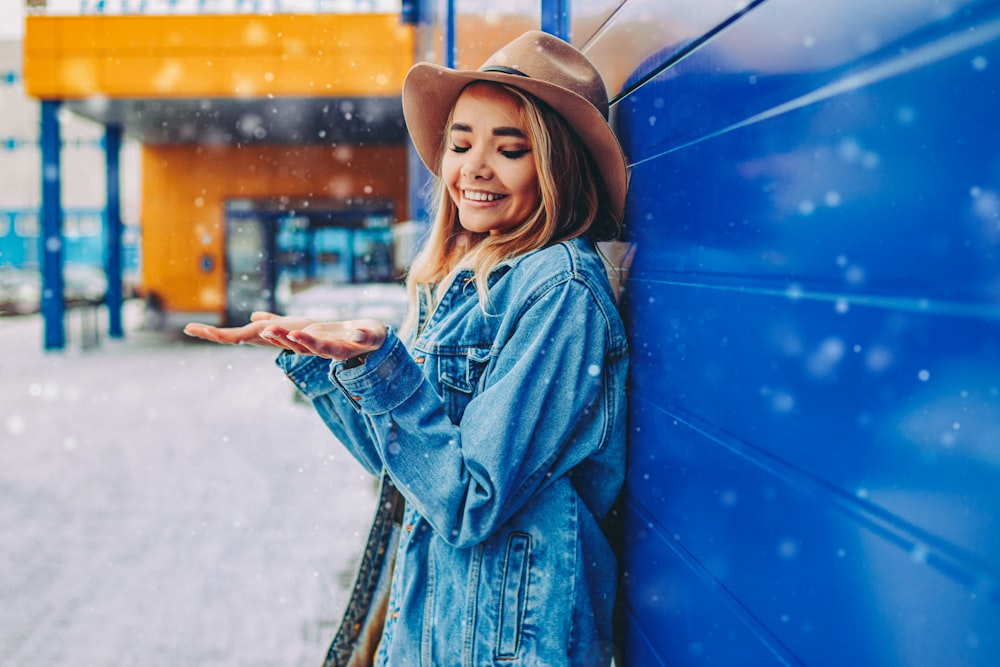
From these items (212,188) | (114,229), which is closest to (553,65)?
(114,229)

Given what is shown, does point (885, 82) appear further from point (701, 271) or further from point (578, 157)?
point (578, 157)

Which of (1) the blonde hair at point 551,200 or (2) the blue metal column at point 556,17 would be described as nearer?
(1) the blonde hair at point 551,200

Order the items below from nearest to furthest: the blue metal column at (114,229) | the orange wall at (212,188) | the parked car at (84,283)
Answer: the blue metal column at (114,229)
the orange wall at (212,188)
the parked car at (84,283)

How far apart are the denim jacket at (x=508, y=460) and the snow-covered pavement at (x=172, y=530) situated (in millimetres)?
1950

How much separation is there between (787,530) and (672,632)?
0.55 meters

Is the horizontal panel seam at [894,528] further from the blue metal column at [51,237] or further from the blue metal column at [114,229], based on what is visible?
the blue metal column at [114,229]

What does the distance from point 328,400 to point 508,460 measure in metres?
0.66

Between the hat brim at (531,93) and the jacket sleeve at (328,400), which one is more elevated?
the hat brim at (531,93)

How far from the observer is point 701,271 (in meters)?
1.30

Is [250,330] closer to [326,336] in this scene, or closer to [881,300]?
[326,336]

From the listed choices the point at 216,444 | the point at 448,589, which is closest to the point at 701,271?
the point at 448,589

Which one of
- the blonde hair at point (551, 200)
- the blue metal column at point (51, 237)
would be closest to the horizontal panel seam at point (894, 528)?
the blonde hair at point (551, 200)

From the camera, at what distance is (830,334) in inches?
34.4

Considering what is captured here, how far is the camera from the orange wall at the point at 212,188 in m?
18.1
